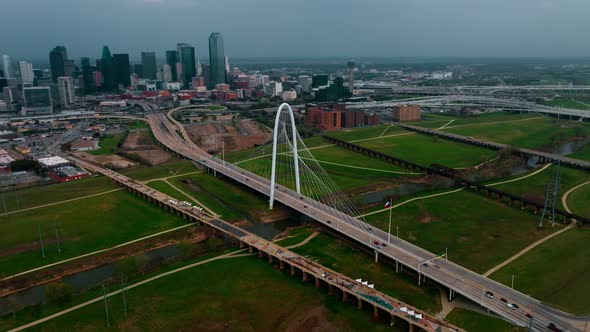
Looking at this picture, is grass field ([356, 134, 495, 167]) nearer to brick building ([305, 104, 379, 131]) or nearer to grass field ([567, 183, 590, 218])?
grass field ([567, 183, 590, 218])

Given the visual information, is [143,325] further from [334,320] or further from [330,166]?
[330,166]

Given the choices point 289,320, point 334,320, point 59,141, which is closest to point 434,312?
point 334,320

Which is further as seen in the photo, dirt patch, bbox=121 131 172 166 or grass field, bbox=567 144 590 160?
dirt patch, bbox=121 131 172 166

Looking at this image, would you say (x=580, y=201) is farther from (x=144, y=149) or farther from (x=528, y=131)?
(x=144, y=149)

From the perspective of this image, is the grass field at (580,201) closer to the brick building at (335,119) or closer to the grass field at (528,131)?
the grass field at (528,131)

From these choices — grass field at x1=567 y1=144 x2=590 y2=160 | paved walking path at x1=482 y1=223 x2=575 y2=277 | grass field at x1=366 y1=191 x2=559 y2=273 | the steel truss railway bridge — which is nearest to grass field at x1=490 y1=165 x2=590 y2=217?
grass field at x1=366 y1=191 x2=559 y2=273

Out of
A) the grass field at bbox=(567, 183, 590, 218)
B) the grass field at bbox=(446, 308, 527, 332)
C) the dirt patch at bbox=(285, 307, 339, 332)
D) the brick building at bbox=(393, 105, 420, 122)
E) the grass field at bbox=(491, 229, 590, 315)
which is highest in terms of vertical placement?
the brick building at bbox=(393, 105, 420, 122)

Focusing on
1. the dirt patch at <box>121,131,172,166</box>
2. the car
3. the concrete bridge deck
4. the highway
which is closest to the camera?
the car

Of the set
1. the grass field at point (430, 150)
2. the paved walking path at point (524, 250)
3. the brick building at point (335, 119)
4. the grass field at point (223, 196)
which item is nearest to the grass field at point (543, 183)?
the paved walking path at point (524, 250)
